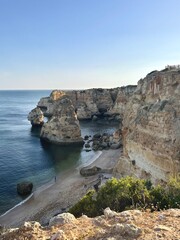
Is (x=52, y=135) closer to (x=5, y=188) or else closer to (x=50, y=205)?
(x=5, y=188)

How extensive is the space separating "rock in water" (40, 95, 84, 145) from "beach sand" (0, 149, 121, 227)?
21.0 m

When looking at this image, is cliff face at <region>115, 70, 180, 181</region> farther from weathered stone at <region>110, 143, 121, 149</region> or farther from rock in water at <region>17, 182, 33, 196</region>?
weathered stone at <region>110, 143, 121, 149</region>

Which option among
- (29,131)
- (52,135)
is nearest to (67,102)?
(52,135)

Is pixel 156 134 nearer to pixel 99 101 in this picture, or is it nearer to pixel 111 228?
pixel 111 228

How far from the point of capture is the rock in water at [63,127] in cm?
7275

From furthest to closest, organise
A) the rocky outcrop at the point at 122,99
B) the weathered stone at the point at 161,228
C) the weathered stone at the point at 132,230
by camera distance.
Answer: the rocky outcrop at the point at 122,99, the weathered stone at the point at 161,228, the weathered stone at the point at 132,230

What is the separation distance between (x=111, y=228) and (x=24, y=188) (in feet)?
106

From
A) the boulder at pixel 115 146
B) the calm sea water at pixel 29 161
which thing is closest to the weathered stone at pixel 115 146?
the boulder at pixel 115 146

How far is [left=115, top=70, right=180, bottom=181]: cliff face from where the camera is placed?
95.9 ft

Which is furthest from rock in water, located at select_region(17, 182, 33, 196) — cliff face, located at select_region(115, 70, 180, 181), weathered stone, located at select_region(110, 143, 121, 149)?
weathered stone, located at select_region(110, 143, 121, 149)

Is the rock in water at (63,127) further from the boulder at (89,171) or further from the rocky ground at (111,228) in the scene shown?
the rocky ground at (111,228)

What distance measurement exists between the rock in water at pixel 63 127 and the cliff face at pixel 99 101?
1716 inches

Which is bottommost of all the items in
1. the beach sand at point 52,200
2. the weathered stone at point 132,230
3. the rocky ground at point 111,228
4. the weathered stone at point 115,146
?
the beach sand at point 52,200

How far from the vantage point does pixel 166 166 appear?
2927 cm
